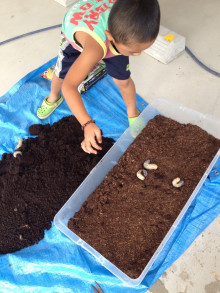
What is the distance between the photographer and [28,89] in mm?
1899

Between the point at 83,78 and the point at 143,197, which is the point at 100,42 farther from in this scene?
the point at 143,197

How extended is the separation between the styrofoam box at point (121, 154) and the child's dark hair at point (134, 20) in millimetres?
592

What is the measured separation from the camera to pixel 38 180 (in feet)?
4.82

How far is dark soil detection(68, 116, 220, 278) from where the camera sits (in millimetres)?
1206

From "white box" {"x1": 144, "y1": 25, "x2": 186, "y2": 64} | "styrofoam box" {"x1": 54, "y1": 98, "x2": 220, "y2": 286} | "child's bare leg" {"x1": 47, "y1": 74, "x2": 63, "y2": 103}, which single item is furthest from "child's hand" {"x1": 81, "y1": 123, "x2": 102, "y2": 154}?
"white box" {"x1": 144, "y1": 25, "x2": 186, "y2": 64}

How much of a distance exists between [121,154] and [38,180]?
0.47 m

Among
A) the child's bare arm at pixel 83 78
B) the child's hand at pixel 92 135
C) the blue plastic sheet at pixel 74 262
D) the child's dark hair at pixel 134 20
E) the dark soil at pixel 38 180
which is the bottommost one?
the blue plastic sheet at pixel 74 262

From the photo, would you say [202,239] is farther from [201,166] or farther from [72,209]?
[72,209]

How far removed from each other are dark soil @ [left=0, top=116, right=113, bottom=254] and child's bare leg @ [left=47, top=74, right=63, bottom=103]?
217mm

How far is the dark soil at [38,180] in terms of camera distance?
4.45 ft

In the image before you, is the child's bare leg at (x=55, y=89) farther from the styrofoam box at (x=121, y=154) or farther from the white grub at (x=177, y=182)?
the white grub at (x=177, y=182)

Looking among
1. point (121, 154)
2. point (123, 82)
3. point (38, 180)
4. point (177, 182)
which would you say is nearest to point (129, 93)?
point (123, 82)

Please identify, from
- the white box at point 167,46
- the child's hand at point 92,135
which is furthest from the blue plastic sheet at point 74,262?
the white box at point 167,46

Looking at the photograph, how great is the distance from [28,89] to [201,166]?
4.13 ft
